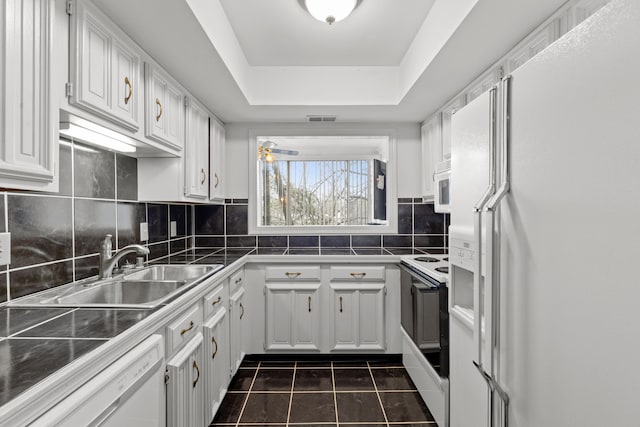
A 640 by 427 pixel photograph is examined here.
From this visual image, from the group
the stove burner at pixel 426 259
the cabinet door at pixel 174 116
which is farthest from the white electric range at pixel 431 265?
the cabinet door at pixel 174 116

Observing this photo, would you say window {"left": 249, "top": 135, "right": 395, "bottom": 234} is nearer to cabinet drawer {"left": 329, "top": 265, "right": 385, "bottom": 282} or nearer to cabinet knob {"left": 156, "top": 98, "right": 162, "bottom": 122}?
cabinet drawer {"left": 329, "top": 265, "right": 385, "bottom": 282}

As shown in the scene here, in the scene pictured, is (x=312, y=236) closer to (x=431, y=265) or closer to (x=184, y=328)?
(x=431, y=265)

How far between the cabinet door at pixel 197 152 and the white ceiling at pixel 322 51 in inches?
5.0

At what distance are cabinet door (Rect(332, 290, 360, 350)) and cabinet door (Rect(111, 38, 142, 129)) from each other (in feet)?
6.03

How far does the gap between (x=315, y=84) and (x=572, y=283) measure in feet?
A: 7.44

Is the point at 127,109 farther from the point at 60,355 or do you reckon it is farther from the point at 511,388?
the point at 511,388

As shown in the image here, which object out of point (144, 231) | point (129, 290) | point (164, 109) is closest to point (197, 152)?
point (164, 109)

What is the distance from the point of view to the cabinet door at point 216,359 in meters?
1.65

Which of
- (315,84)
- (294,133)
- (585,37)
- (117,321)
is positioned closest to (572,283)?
(585,37)

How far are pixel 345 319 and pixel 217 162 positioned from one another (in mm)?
1715

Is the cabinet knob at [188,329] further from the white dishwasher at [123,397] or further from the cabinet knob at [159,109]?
the cabinet knob at [159,109]

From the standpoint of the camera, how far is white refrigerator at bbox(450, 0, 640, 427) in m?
0.56

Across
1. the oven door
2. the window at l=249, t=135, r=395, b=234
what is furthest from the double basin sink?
the window at l=249, t=135, r=395, b=234

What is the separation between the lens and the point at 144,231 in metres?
2.12
